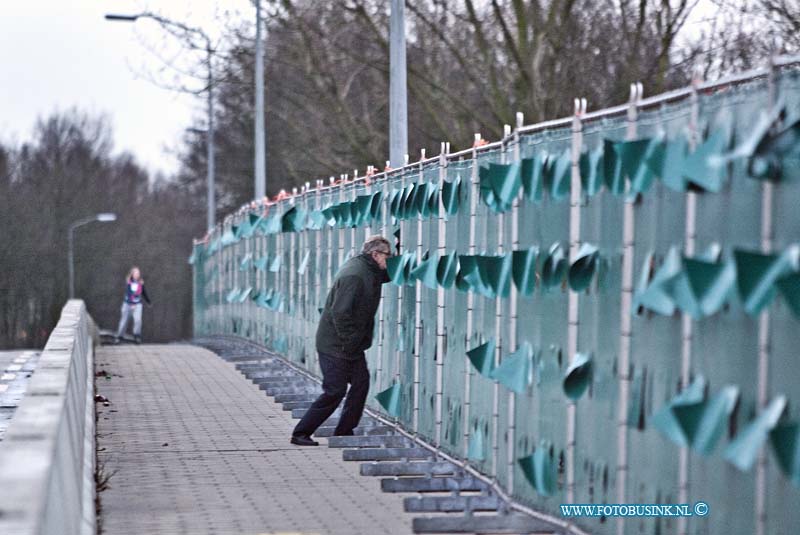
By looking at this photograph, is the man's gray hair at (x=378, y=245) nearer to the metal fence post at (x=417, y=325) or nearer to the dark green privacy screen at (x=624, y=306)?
the dark green privacy screen at (x=624, y=306)

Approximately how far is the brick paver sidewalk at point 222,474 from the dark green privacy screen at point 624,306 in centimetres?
91

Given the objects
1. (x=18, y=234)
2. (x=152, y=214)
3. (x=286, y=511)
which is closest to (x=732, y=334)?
(x=286, y=511)

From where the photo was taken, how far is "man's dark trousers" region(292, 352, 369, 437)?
13988 mm

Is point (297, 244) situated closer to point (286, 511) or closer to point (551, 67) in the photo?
point (551, 67)

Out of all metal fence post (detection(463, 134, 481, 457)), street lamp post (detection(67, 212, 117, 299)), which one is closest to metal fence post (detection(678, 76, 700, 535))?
metal fence post (detection(463, 134, 481, 457))

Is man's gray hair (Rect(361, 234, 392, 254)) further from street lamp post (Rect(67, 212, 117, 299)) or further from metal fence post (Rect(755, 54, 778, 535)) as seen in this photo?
street lamp post (Rect(67, 212, 117, 299))

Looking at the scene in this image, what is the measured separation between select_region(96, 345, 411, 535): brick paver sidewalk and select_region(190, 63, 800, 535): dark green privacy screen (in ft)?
3.00

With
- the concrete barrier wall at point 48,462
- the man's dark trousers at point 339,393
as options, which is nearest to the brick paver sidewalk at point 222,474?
the man's dark trousers at point 339,393

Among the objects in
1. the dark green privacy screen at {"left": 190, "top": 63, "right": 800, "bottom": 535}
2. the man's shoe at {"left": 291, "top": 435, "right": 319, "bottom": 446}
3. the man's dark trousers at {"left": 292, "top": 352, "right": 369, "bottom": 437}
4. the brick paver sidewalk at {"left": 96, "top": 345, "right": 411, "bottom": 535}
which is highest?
the dark green privacy screen at {"left": 190, "top": 63, "right": 800, "bottom": 535}

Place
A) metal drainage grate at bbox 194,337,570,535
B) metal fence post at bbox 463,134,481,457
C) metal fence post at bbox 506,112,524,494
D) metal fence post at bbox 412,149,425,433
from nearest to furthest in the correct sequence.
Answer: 1. metal drainage grate at bbox 194,337,570,535
2. metal fence post at bbox 506,112,524,494
3. metal fence post at bbox 463,134,481,457
4. metal fence post at bbox 412,149,425,433

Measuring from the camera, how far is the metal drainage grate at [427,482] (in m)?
9.87

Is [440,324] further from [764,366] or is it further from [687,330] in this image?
[764,366]

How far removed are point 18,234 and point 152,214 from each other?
1313 cm

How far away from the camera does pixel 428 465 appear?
12383mm
